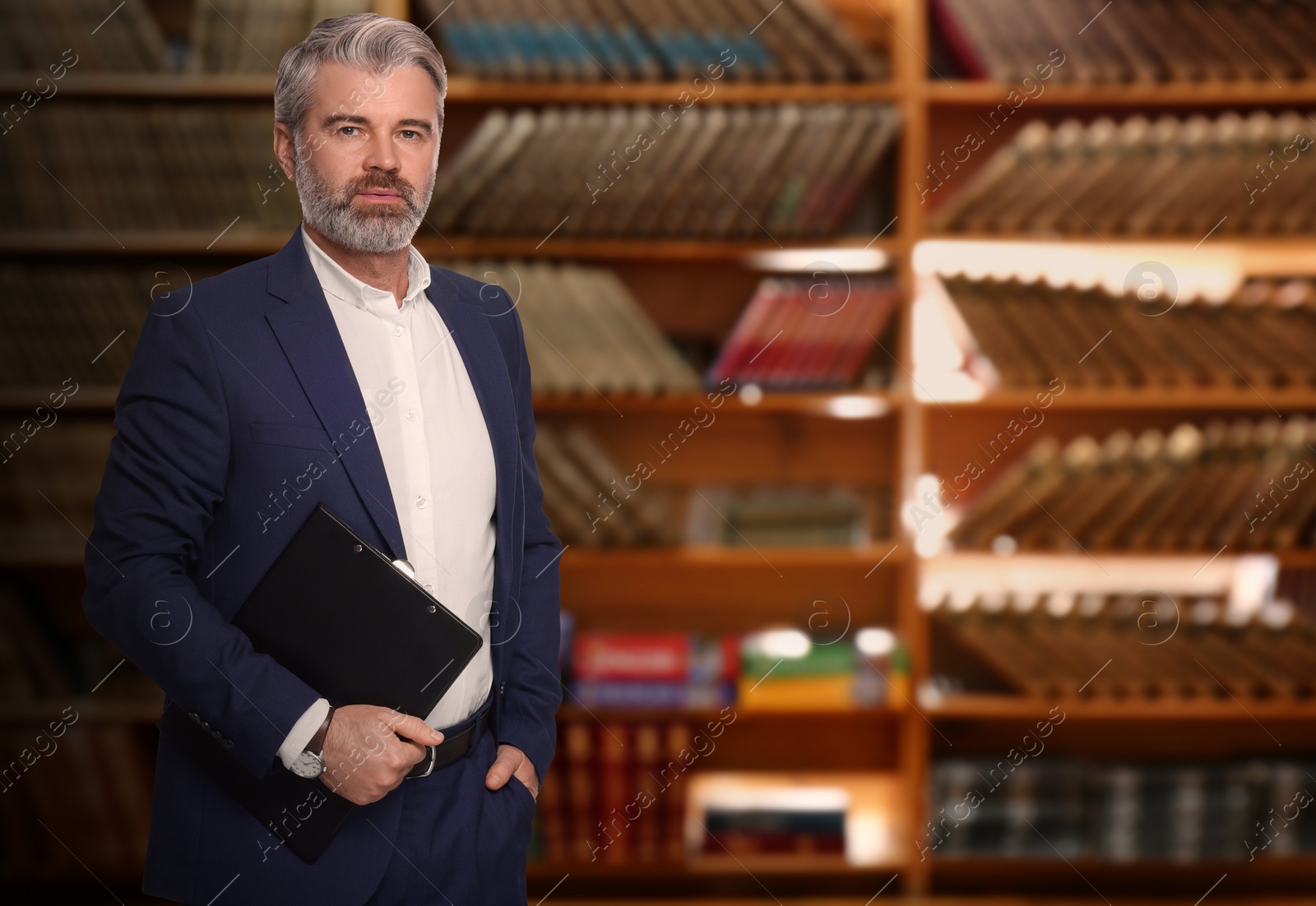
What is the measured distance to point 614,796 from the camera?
259cm

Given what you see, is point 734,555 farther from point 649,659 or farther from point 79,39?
point 79,39

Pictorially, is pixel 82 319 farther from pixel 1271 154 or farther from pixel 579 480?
pixel 1271 154

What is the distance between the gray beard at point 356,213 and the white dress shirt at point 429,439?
44 mm

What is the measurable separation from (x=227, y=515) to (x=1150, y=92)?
8.06 feet

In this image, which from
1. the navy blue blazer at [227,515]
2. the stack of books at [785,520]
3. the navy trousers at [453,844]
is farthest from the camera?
the stack of books at [785,520]

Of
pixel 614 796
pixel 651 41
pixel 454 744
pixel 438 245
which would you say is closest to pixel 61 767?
pixel 614 796

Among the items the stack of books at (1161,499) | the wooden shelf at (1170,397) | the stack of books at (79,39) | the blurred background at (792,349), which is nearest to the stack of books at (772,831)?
the blurred background at (792,349)

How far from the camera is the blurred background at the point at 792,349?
2508 millimetres

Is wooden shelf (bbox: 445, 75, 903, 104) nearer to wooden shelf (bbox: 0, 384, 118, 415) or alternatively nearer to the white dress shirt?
wooden shelf (bbox: 0, 384, 118, 415)

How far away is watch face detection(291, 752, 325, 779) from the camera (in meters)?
0.92

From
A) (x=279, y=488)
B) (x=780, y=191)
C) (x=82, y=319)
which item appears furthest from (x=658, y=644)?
(x=279, y=488)

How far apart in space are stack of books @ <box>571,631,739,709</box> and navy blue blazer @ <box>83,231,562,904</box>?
160 centimetres

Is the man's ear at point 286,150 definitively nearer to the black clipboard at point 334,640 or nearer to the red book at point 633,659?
the black clipboard at point 334,640

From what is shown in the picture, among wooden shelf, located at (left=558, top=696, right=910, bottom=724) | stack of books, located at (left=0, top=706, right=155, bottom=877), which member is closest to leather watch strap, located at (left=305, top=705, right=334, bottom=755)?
wooden shelf, located at (left=558, top=696, right=910, bottom=724)
